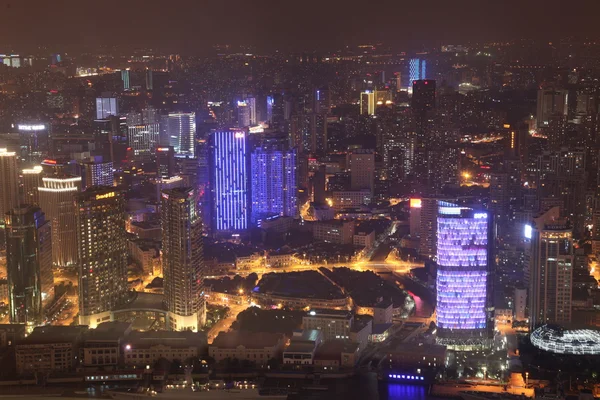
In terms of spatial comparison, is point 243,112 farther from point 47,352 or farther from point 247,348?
point 47,352

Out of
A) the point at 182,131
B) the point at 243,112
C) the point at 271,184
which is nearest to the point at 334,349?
the point at 271,184

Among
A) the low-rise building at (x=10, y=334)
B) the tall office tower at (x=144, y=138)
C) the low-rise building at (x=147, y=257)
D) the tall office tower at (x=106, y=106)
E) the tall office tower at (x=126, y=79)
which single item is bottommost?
the low-rise building at (x=10, y=334)

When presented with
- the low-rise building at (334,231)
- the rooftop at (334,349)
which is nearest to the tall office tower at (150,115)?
the low-rise building at (334,231)

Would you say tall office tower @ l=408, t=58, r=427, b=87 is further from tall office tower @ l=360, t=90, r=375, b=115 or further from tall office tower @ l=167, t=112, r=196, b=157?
tall office tower @ l=167, t=112, r=196, b=157

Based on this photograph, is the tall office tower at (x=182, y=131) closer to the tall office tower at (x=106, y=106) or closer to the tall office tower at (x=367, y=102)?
the tall office tower at (x=106, y=106)

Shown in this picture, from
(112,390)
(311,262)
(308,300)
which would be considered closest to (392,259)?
(311,262)

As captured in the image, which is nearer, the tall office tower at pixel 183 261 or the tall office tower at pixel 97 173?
the tall office tower at pixel 183 261
